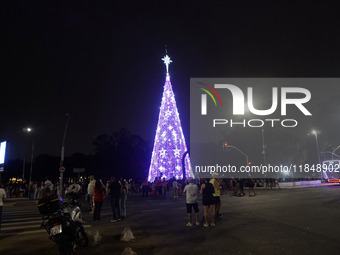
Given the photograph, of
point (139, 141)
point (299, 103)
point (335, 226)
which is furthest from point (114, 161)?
point (335, 226)

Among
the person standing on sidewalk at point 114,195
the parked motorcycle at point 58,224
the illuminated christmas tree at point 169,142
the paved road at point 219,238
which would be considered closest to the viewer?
the parked motorcycle at point 58,224

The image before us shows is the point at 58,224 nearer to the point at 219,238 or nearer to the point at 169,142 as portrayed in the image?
the point at 219,238

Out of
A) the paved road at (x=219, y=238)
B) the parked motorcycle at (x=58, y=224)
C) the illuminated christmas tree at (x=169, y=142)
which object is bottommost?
Answer: the paved road at (x=219, y=238)

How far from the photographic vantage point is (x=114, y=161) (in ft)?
211

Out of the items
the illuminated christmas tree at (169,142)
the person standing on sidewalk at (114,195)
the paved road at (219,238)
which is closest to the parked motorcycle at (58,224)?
the paved road at (219,238)

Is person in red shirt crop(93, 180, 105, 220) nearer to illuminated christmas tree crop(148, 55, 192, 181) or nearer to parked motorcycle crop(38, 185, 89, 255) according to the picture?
parked motorcycle crop(38, 185, 89, 255)

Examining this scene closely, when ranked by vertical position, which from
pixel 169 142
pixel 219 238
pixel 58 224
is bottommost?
pixel 219 238

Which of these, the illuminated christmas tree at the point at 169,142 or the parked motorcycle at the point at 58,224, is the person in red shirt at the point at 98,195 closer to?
the parked motorcycle at the point at 58,224

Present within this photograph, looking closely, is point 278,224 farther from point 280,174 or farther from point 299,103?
point 280,174

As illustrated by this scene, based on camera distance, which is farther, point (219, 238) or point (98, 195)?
point (98, 195)

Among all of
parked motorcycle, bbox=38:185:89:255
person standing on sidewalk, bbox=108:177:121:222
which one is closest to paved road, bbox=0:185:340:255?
person standing on sidewalk, bbox=108:177:121:222

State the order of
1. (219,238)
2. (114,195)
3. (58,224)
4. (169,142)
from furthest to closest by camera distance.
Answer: (169,142) → (114,195) → (219,238) → (58,224)

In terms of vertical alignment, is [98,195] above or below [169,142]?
below

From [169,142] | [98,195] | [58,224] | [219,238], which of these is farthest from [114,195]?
[169,142]
